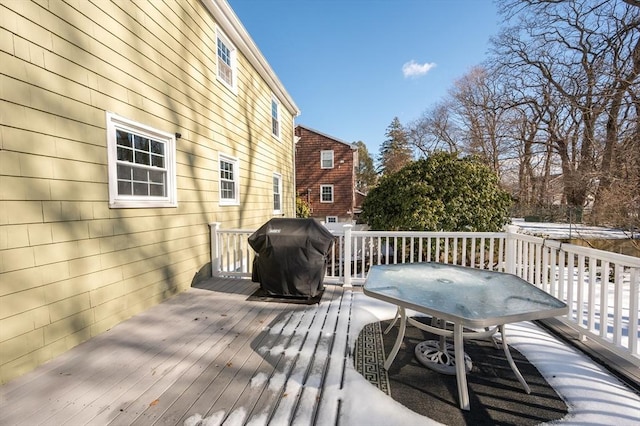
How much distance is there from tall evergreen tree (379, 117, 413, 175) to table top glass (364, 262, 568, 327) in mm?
27360

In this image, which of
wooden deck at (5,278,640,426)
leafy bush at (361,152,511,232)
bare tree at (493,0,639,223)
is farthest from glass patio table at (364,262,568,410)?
bare tree at (493,0,639,223)

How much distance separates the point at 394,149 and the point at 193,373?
1303 inches

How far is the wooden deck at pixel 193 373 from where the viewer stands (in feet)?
5.50

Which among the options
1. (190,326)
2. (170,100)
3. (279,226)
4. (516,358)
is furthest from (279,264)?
(170,100)

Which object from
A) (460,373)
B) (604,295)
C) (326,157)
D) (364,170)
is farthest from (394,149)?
(460,373)

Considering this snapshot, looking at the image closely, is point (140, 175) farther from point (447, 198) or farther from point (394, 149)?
point (394, 149)

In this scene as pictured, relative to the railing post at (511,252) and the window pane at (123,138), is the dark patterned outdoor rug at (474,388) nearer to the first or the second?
the railing post at (511,252)

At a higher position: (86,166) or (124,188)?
(86,166)

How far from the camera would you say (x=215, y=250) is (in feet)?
15.8

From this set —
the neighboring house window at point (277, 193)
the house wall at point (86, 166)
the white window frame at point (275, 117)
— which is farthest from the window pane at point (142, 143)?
the neighboring house window at point (277, 193)

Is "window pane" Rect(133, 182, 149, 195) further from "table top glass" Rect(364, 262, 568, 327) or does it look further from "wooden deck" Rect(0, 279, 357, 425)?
"table top glass" Rect(364, 262, 568, 327)

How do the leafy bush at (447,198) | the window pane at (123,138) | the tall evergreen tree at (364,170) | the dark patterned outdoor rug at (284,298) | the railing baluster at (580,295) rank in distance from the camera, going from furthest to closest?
the tall evergreen tree at (364,170) < the leafy bush at (447,198) < the dark patterned outdoor rug at (284,298) < the window pane at (123,138) < the railing baluster at (580,295)

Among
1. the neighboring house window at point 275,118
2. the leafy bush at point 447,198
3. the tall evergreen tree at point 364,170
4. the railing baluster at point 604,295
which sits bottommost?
the railing baluster at point 604,295

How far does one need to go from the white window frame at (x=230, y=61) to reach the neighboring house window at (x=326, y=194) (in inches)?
460
